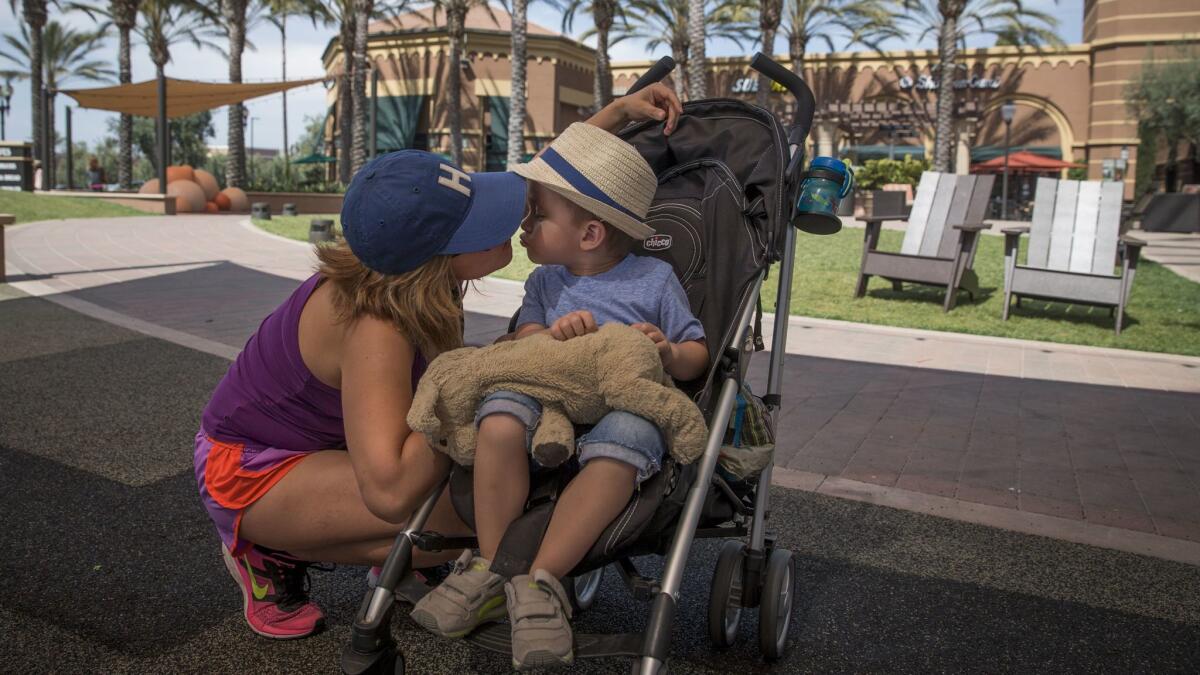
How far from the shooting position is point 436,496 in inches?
85.4

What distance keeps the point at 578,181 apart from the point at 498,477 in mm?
762

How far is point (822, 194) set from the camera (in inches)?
109

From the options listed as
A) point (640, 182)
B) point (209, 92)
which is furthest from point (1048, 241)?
point (209, 92)

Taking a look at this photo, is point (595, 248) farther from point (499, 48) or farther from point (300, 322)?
point (499, 48)

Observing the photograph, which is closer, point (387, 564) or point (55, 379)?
point (387, 564)

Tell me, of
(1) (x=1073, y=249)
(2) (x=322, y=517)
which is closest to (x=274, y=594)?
(2) (x=322, y=517)

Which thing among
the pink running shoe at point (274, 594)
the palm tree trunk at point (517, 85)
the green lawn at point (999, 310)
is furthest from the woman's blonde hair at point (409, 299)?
the palm tree trunk at point (517, 85)

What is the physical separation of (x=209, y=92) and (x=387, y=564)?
2806 cm

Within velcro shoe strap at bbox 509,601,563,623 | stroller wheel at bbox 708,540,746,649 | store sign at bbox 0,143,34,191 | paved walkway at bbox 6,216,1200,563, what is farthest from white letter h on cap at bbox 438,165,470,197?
store sign at bbox 0,143,34,191

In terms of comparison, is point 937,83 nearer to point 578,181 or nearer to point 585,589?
point 585,589

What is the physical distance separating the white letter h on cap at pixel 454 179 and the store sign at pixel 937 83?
1651 inches

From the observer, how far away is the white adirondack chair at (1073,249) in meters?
8.57

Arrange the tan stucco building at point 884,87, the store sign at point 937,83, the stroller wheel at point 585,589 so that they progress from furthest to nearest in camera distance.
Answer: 1. the store sign at point 937,83
2. the tan stucco building at point 884,87
3. the stroller wheel at point 585,589

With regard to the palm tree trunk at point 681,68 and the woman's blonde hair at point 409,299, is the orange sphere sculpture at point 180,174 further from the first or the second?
the woman's blonde hair at point 409,299
